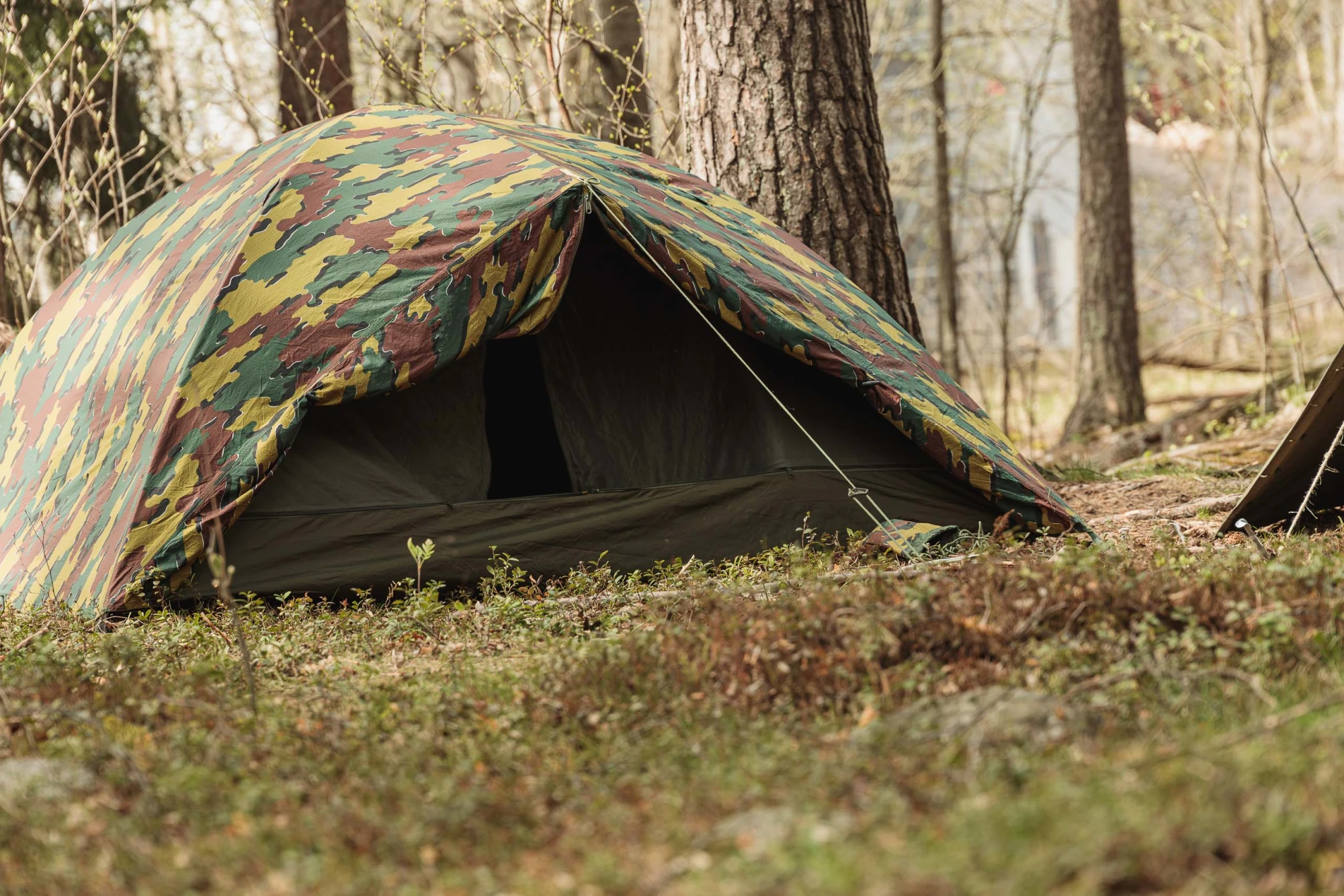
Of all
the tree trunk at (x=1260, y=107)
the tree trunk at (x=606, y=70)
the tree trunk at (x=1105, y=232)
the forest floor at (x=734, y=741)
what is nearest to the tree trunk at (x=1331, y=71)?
the tree trunk at (x=1260, y=107)

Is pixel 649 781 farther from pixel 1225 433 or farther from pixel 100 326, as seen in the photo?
pixel 1225 433

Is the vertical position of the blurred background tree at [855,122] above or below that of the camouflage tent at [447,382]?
above

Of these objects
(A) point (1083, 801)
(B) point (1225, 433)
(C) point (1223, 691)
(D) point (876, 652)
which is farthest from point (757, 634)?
(B) point (1225, 433)

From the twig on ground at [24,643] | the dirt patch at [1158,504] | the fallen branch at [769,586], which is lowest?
the dirt patch at [1158,504]

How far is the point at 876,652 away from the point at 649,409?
2434mm

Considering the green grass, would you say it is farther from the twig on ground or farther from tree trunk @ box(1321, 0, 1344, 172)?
tree trunk @ box(1321, 0, 1344, 172)

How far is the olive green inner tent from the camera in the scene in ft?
14.3

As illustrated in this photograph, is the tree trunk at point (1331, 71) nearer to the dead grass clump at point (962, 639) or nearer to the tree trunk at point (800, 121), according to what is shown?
the tree trunk at point (800, 121)

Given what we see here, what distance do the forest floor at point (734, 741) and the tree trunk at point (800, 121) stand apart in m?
2.66

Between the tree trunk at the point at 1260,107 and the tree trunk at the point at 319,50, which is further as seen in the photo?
the tree trunk at the point at 1260,107

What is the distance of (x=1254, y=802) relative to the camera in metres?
1.77

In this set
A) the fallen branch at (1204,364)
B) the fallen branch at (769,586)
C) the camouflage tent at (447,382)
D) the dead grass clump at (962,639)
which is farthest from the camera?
the fallen branch at (1204,364)

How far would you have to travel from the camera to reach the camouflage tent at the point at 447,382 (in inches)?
166

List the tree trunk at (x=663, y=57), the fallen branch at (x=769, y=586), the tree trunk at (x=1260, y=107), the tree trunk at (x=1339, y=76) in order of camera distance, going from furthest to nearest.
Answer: the tree trunk at (x=1339, y=76)
the tree trunk at (x=1260, y=107)
the tree trunk at (x=663, y=57)
the fallen branch at (x=769, y=586)
